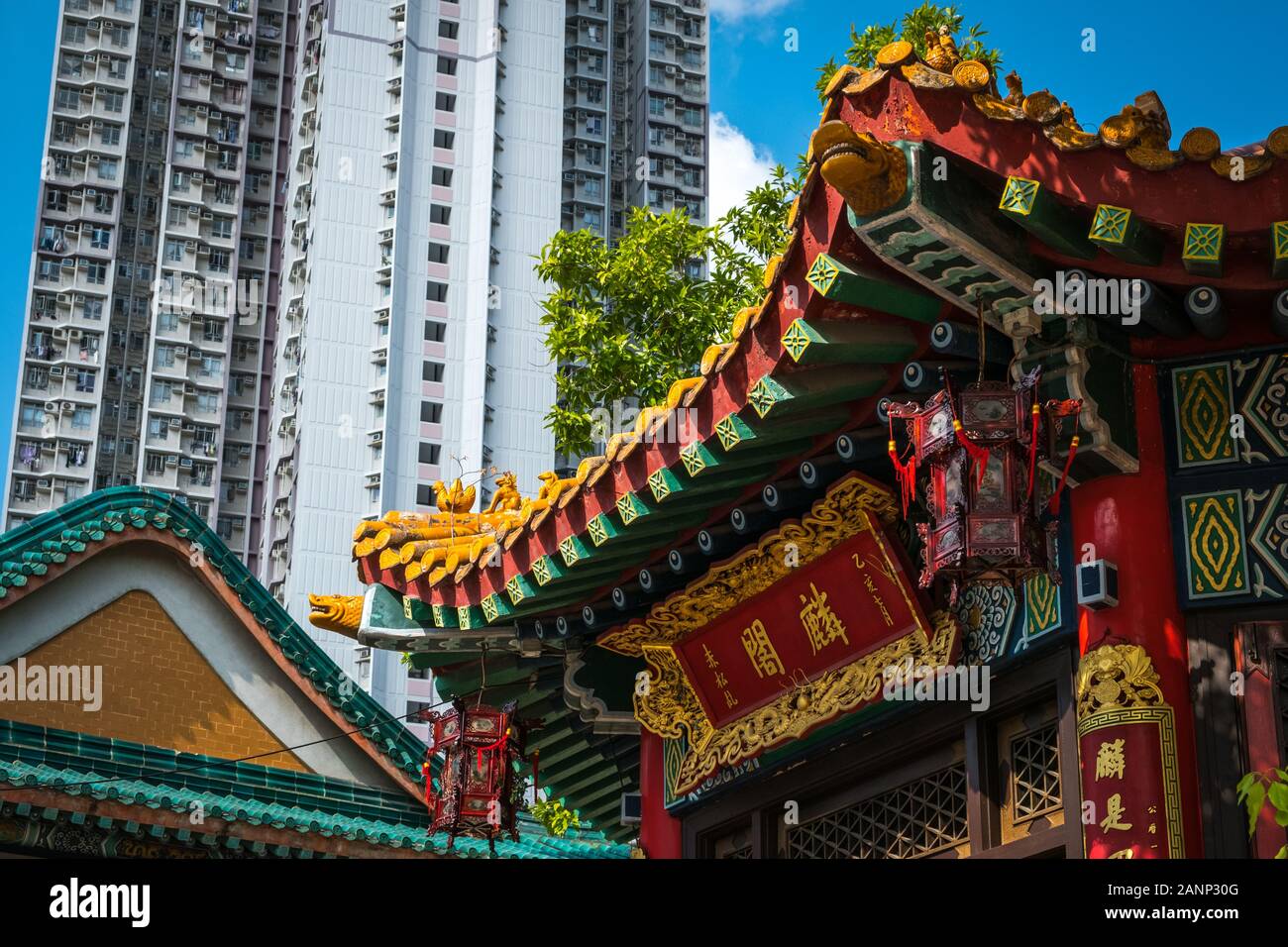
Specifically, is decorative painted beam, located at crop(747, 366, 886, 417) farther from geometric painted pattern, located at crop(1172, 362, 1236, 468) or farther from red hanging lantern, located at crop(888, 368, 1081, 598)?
geometric painted pattern, located at crop(1172, 362, 1236, 468)

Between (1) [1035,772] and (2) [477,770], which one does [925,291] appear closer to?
(1) [1035,772]

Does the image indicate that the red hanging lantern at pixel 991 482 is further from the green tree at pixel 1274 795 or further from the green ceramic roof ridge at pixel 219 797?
the green ceramic roof ridge at pixel 219 797

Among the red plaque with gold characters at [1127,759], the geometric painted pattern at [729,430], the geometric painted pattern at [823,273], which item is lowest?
the red plaque with gold characters at [1127,759]

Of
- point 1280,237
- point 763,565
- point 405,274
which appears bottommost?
point 763,565

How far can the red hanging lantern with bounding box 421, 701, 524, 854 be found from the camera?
11367 millimetres

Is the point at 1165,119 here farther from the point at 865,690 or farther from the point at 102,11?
the point at 102,11

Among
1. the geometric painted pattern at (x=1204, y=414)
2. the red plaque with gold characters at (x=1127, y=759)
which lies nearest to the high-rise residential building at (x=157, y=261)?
the geometric painted pattern at (x=1204, y=414)

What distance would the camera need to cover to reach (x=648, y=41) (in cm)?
7050

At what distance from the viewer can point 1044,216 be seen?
7.20 meters

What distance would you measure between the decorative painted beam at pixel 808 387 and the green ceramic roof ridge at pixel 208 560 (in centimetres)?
713

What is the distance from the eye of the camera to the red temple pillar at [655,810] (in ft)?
37.0

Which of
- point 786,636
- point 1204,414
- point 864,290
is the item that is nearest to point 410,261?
point 786,636

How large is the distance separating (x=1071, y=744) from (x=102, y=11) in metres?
71.7

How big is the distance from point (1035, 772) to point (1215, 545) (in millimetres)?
1493
